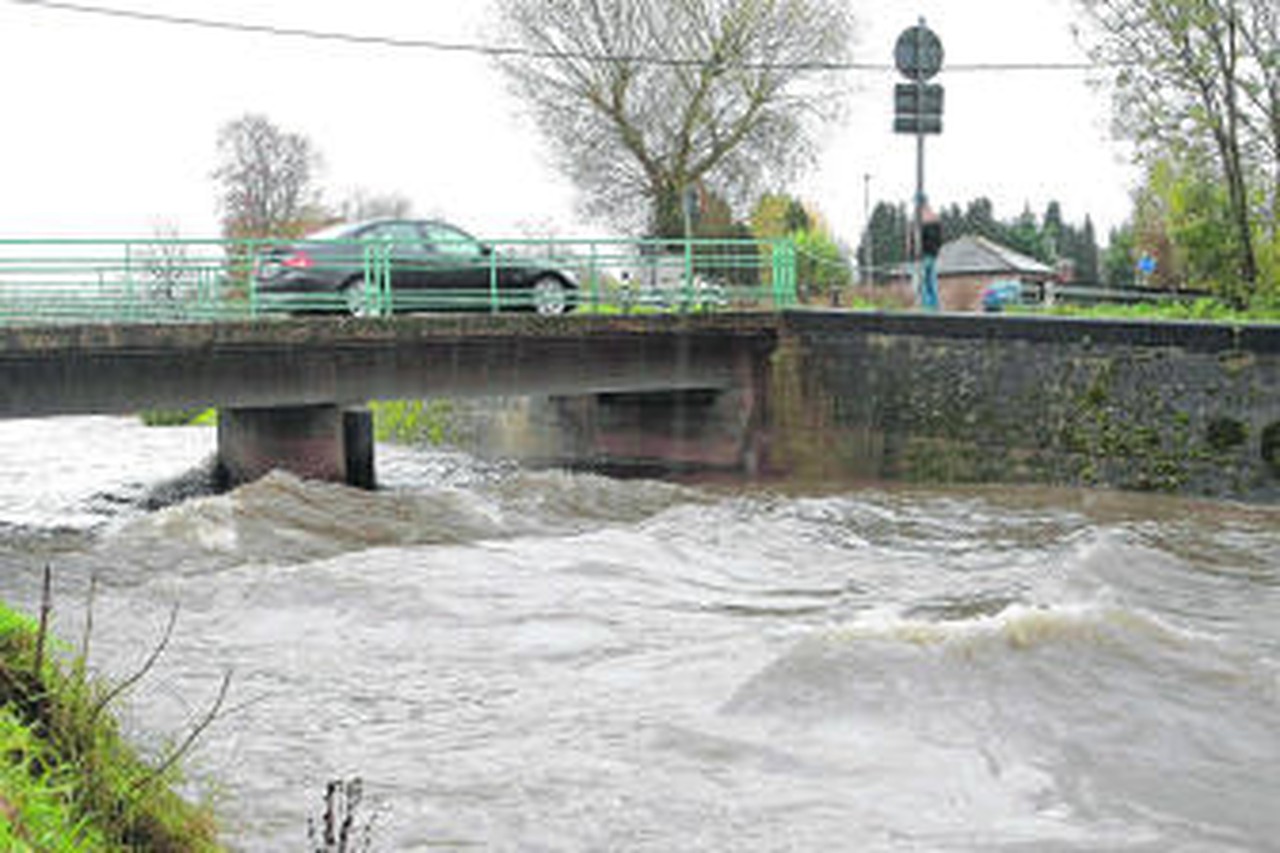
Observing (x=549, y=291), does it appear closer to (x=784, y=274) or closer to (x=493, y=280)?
(x=493, y=280)

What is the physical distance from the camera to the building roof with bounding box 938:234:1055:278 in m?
74.3

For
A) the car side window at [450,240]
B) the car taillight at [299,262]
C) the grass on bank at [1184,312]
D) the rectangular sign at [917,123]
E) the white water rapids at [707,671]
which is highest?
the rectangular sign at [917,123]

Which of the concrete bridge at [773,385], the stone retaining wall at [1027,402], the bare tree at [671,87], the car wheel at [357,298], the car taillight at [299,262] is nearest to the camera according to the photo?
the stone retaining wall at [1027,402]

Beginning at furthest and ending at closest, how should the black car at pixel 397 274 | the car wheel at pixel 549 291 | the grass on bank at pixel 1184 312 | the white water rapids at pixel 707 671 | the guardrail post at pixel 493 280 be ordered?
the car wheel at pixel 549 291
the grass on bank at pixel 1184 312
the guardrail post at pixel 493 280
the black car at pixel 397 274
the white water rapids at pixel 707 671

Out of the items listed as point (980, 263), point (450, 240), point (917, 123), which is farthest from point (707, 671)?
point (980, 263)

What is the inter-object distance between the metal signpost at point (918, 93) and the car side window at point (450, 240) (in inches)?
244

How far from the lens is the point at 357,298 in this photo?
17281 mm

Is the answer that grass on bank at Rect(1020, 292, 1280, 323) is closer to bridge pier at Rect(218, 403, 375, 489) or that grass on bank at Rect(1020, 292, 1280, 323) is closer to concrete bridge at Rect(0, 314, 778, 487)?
concrete bridge at Rect(0, 314, 778, 487)

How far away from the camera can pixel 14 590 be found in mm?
10750

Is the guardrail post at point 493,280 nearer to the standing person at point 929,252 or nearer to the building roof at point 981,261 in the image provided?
the standing person at point 929,252

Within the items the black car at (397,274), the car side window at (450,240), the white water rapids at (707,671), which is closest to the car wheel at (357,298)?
the black car at (397,274)

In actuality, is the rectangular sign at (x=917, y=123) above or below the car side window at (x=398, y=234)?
above

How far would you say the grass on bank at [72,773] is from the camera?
12.5 feet

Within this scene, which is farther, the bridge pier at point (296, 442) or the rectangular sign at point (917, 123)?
the rectangular sign at point (917, 123)
